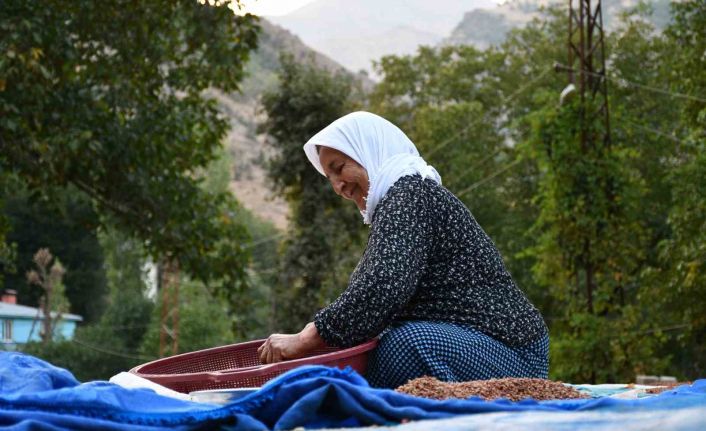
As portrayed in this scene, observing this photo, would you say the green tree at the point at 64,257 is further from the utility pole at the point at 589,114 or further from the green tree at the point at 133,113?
the utility pole at the point at 589,114

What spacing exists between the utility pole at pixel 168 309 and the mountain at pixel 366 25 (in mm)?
126772

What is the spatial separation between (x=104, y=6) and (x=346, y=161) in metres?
8.75

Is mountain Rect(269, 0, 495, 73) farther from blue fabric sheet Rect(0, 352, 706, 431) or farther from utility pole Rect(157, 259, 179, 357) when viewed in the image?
blue fabric sheet Rect(0, 352, 706, 431)

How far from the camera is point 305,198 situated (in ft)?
86.0

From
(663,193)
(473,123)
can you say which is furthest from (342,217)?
(663,193)

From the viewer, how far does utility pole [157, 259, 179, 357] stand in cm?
1385

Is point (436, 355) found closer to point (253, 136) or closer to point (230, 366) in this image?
point (230, 366)

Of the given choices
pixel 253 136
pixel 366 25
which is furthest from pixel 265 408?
pixel 366 25

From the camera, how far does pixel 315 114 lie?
26.2 meters

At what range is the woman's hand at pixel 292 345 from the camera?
11.4 ft

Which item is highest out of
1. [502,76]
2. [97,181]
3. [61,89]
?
[502,76]

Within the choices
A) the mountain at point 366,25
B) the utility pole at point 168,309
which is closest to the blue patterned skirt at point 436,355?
the utility pole at point 168,309

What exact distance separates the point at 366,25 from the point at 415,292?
18857 cm

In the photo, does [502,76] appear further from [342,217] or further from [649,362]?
[649,362]
